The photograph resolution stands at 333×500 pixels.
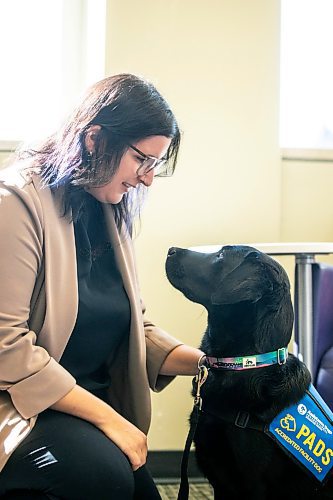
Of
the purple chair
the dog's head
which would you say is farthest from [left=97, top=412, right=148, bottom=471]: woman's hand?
the purple chair

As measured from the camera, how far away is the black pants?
1.07 meters

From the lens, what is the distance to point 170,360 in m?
1.46

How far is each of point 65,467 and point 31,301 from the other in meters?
0.31

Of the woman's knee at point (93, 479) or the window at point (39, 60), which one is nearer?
the woman's knee at point (93, 479)

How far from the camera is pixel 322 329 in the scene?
1893mm

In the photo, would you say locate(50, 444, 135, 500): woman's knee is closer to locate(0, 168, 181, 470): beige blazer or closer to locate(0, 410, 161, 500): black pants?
locate(0, 410, 161, 500): black pants

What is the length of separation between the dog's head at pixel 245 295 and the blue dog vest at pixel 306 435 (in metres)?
0.14

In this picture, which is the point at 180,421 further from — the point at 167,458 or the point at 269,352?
the point at 269,352

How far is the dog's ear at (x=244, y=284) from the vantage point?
4.37ft

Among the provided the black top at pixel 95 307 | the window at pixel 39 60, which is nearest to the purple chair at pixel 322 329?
the black top at pixel 95 307

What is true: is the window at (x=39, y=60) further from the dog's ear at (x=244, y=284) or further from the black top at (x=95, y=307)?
the dog's ear at (x=244, y=284)

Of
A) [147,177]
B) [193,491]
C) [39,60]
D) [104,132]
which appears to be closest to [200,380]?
[147,177]

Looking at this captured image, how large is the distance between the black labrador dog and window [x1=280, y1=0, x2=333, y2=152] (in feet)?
3.87

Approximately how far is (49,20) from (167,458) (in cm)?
161
